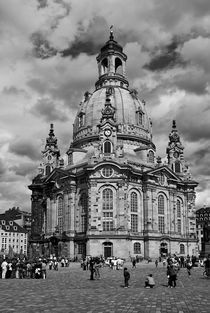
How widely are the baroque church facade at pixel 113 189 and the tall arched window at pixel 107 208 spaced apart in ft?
0.65

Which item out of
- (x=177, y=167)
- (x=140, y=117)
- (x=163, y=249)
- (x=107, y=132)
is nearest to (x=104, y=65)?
(x=140, y=117)

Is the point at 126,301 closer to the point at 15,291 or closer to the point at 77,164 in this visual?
the point at 15,291

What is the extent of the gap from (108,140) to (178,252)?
29.0m

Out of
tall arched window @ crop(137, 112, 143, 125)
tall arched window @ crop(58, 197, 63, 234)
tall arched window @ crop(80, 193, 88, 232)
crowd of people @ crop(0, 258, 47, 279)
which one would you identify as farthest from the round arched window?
crowd of people @ crop(0, 258, 47, 279)

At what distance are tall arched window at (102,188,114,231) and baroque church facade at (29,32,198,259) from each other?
0.20 m

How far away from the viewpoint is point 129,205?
8388 cm

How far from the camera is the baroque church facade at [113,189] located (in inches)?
3211

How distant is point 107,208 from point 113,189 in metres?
4.01

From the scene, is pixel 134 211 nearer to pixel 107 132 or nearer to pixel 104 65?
pixel 107 132

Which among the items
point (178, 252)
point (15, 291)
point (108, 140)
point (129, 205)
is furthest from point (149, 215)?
point (15, 291)

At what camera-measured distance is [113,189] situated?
82.4 metres

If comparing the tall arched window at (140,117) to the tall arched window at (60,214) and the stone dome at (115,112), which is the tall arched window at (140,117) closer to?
the stone dome at (115,112)

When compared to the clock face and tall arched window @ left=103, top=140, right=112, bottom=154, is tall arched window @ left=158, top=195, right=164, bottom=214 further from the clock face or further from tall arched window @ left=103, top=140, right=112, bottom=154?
the clock face

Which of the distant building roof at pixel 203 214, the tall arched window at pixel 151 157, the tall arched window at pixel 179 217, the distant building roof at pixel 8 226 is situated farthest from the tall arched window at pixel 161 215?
the distant building roof at pixel 203 214
